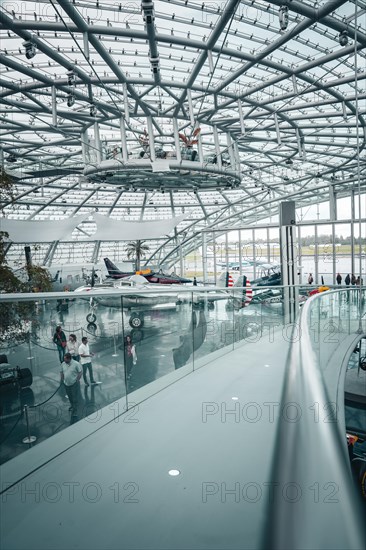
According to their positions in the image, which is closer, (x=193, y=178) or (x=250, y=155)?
(x=193, y=178)

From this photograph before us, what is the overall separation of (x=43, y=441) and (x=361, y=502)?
305 centimetres

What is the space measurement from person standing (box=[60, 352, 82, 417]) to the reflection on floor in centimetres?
6

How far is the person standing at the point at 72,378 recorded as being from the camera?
3.82m

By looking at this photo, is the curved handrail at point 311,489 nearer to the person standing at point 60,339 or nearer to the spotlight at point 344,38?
the person standing at point 60,339

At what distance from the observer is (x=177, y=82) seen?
16984 millimetres

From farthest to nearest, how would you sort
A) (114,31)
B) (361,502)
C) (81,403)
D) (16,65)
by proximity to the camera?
(16,65), (114,31), (81,403), (361,502)

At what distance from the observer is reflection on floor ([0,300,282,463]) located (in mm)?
3334

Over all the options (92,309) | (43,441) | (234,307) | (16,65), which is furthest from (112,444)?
(16,65)

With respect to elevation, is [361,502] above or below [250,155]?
below

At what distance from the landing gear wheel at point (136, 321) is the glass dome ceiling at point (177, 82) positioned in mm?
3806

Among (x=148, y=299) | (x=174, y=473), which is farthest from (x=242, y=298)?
(x=174, y=473)

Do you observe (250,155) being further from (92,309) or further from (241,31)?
(92,309)

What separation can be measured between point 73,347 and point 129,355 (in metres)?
1.09

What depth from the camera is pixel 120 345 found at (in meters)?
4.91
